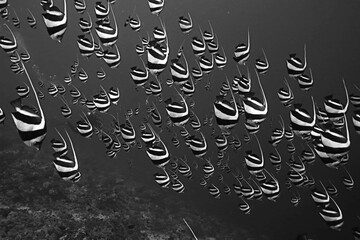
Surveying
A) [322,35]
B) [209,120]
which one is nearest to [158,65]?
[209,120]

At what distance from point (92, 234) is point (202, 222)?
834cm

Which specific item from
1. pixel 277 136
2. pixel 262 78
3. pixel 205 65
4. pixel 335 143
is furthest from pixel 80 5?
pixel 262 78

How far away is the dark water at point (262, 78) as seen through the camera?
23422mm

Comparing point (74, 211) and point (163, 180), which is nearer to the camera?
point (163, 180)

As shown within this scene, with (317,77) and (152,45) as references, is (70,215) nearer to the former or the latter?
(152,45)

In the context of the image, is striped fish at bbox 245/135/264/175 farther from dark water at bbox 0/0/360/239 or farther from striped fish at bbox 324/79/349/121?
dark water at bbox 0/0/360/239

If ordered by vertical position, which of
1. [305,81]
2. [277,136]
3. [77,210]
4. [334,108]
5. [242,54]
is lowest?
[77,210]

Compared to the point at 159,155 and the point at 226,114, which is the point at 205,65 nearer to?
the point at 159,155

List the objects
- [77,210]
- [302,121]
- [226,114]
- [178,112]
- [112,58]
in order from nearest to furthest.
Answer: [226,114] < [302,121] < [178,112] < [112,58] < [77,210]

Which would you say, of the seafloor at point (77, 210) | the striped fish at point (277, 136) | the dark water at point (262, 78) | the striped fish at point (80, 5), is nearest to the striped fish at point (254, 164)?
the striped fish at point (277, 136)

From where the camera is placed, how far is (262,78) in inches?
2702

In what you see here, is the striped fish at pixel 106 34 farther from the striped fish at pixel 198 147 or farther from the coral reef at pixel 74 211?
the coral reef at pixel 74 211

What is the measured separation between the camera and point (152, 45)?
17.0 feet

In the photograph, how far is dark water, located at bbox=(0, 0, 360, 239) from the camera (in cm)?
2342
